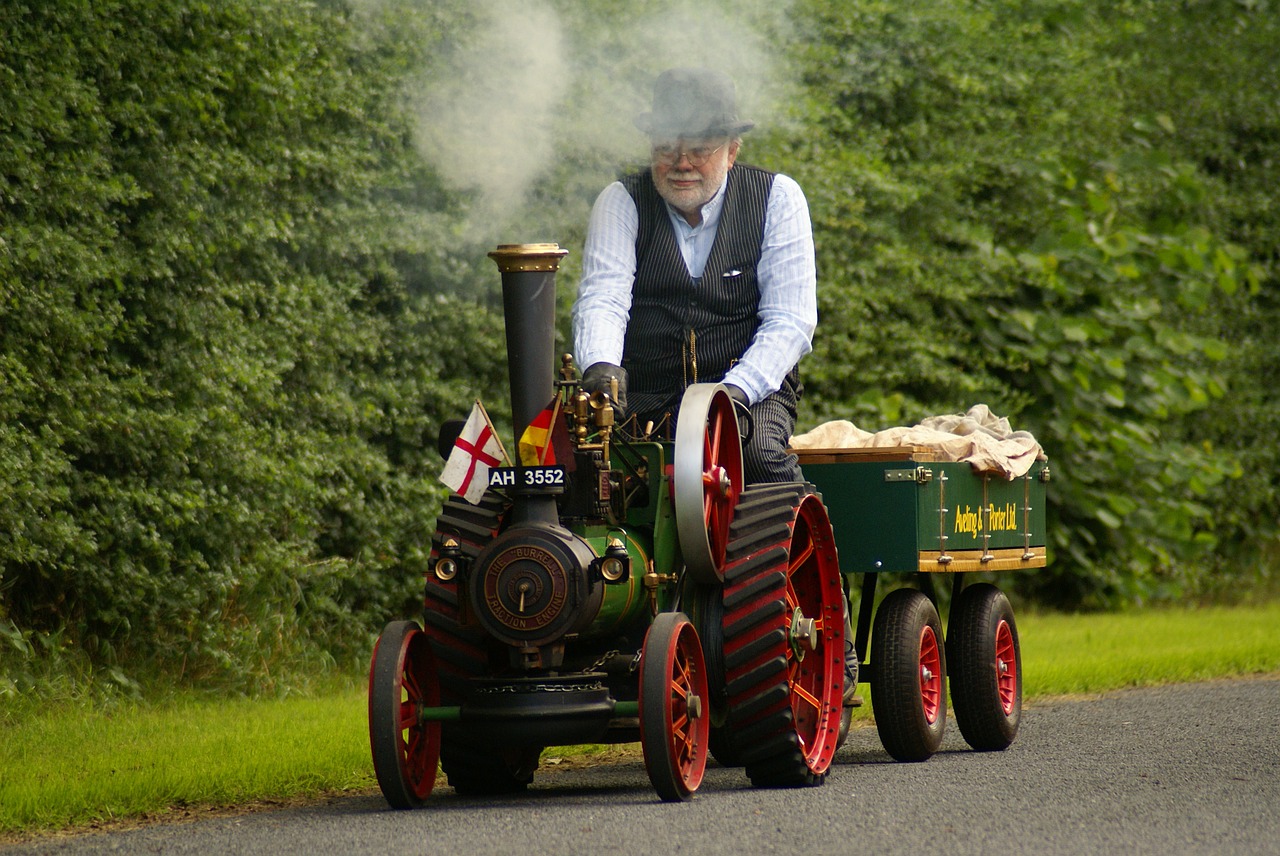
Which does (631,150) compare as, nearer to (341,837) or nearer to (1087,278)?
(1087,278)

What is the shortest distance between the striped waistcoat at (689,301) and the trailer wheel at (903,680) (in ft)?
3.76

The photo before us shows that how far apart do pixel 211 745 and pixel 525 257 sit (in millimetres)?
2390

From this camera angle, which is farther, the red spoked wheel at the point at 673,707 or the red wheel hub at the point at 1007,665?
the red wheel hub at the point at 1007,665

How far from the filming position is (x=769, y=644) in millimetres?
5465

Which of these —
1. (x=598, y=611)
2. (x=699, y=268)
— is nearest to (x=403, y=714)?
(x=598, y=611)

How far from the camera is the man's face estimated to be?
6.01 meters

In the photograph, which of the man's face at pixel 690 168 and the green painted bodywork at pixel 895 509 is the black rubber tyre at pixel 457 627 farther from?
the green painted bodywork at pixel 895 509

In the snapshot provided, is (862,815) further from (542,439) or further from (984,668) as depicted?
(984,668)

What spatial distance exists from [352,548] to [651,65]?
2.82 metres

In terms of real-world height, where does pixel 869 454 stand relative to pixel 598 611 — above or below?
above

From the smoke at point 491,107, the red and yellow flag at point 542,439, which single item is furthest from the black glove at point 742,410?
the smoke at point 491,107

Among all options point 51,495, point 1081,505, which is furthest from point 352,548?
point 1081,505

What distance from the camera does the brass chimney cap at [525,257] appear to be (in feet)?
16.5

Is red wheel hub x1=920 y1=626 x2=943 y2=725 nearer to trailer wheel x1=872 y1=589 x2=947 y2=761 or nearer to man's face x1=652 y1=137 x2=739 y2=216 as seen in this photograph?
trailer wheel x1=872 y1=589 x2=947 y2=761
